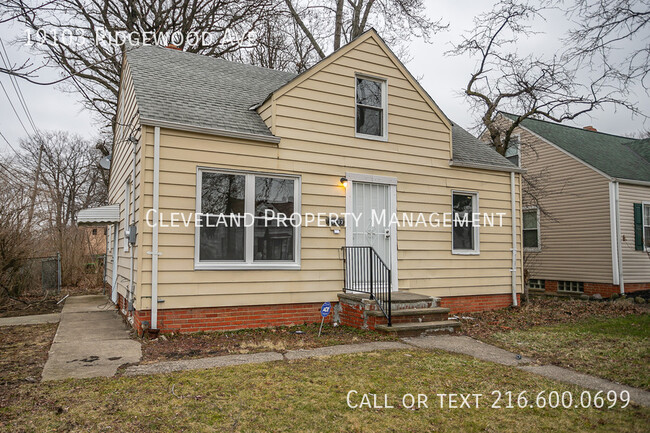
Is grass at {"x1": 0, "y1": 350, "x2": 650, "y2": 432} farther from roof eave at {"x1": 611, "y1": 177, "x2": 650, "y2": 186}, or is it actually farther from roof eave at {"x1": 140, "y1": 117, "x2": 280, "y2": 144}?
roof eave at {"x1": 611, "y1": 177, "x2": 650, "y2": 186}

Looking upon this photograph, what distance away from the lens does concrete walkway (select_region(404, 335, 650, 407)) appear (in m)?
4.75

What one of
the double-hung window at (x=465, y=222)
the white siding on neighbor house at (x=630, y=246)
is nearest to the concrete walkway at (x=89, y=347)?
the double-hung window at (x=465, y=222)

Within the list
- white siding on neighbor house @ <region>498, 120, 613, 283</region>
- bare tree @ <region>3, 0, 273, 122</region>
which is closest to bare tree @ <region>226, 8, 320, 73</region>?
→ bare tree @ <region>3, 0, 273, 122</region>

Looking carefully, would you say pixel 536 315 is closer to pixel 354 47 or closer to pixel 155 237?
pixel 354 47

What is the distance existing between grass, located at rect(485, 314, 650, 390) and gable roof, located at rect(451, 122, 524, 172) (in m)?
3.78

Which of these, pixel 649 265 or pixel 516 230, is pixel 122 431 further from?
pixel 649 265

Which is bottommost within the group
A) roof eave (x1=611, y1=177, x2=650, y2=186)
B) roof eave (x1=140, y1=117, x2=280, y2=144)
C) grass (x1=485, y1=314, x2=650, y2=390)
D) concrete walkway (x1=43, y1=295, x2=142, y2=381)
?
grass (x1=485, y1=314, x2=650, y2=390)

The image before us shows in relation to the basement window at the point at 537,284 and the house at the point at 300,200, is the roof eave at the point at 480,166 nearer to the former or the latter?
the house at the point at 300,200

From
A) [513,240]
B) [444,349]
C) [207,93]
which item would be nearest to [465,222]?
[513,240]

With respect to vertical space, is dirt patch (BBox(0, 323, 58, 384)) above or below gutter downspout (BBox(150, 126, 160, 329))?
below

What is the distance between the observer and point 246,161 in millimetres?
7895

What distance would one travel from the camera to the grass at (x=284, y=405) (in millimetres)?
3693

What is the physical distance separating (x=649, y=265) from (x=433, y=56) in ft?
33.6

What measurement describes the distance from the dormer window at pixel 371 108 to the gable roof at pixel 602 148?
9.74 m
